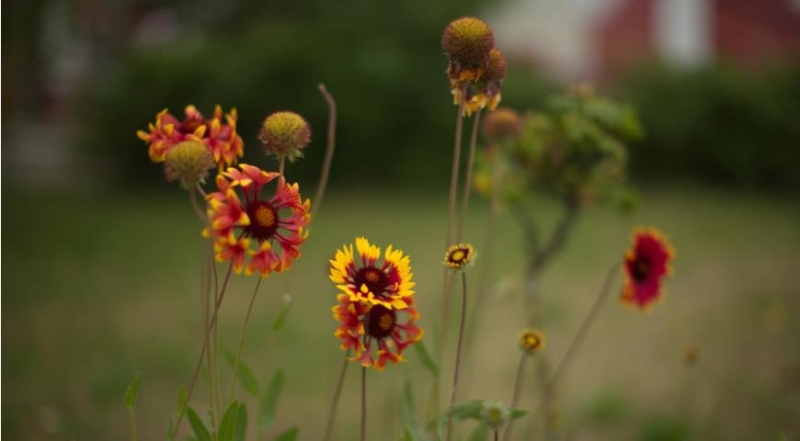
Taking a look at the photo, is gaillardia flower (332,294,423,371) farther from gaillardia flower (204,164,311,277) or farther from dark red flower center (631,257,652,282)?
dark red flower center (631,257,652,282)

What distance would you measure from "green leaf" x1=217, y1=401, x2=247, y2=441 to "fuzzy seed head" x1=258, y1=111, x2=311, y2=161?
0.40 m

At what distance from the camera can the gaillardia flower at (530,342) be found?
1.51 metres

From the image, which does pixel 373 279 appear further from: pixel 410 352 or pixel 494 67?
pixel 410 352

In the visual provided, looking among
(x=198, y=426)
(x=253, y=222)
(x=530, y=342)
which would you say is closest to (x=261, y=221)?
(x=253, y=222)

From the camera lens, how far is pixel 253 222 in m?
1.16

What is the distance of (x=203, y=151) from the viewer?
111 cm

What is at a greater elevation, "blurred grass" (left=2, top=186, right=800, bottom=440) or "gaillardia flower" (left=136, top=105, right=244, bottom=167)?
"gaillardia flower" (left=136, top=105, right=244, bottom=167)

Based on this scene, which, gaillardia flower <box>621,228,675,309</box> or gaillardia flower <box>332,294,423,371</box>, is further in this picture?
gaillardia flower <box>621,228,675,309</box>

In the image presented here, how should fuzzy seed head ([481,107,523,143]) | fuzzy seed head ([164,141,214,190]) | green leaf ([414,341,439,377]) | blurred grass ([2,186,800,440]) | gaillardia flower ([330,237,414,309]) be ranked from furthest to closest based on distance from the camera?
blurred grass ([2,186,800,440]), fuzzy seed head ([481,107,523,143]), green leaf ([414,341,439,377]), gaillardia flower ([330,237,414,309]), fuzzy seed head ([164,141,214,190])

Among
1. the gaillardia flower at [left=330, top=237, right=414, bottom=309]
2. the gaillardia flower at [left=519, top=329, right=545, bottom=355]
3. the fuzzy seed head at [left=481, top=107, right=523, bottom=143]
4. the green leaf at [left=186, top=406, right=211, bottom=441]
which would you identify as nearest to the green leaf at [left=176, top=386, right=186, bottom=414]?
the green leaf at [left=186, top=406, right=211, bottom=441]

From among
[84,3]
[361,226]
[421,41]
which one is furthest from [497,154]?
[84,3]

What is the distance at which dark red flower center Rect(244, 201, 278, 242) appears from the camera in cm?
116

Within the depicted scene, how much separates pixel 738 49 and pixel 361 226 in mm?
11283

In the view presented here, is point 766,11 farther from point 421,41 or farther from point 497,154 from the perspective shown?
point 497,154
